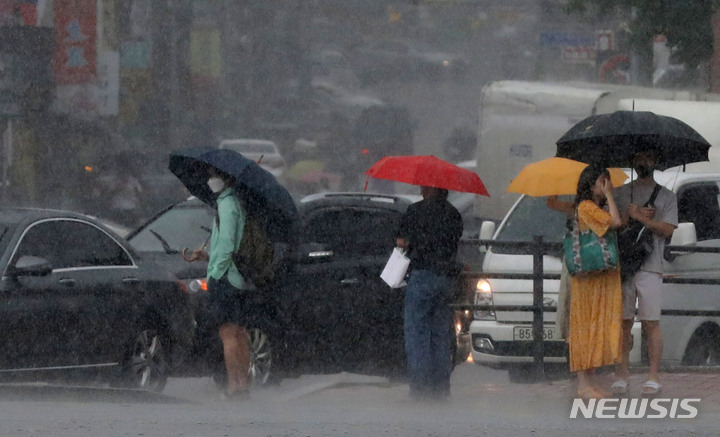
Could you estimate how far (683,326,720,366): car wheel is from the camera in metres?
12.3

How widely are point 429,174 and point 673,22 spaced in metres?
17.7

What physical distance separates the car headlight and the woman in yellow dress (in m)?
2.57

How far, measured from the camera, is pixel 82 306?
1073 cm

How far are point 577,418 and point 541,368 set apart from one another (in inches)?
90.5

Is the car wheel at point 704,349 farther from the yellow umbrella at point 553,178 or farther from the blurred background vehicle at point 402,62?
the blurred background vehicle at point 402,62

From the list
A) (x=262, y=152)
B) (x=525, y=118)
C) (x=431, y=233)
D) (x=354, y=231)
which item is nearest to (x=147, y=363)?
(x=354, y=231)

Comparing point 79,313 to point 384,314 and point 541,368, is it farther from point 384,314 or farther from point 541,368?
point 541,368

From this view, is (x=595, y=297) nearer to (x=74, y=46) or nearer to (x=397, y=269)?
(x=397, y=269)

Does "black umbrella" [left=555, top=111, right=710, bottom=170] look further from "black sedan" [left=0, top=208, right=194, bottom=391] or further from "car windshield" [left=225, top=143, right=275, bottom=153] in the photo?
"car windshield" [left=225, top=143, right=275, bottom=153]

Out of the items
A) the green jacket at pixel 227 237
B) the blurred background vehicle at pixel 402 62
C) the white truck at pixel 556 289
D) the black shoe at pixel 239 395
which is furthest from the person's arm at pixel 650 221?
the blurred background vehicle at pixel 402 62

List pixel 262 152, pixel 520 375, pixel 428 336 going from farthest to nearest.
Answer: pixel 262 152
pixel 520 375
pixel 428 336

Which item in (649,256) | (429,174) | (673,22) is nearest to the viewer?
(649,256)

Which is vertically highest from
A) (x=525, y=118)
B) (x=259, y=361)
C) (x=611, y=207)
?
(x=525, y=118)

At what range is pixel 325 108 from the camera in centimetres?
8712
